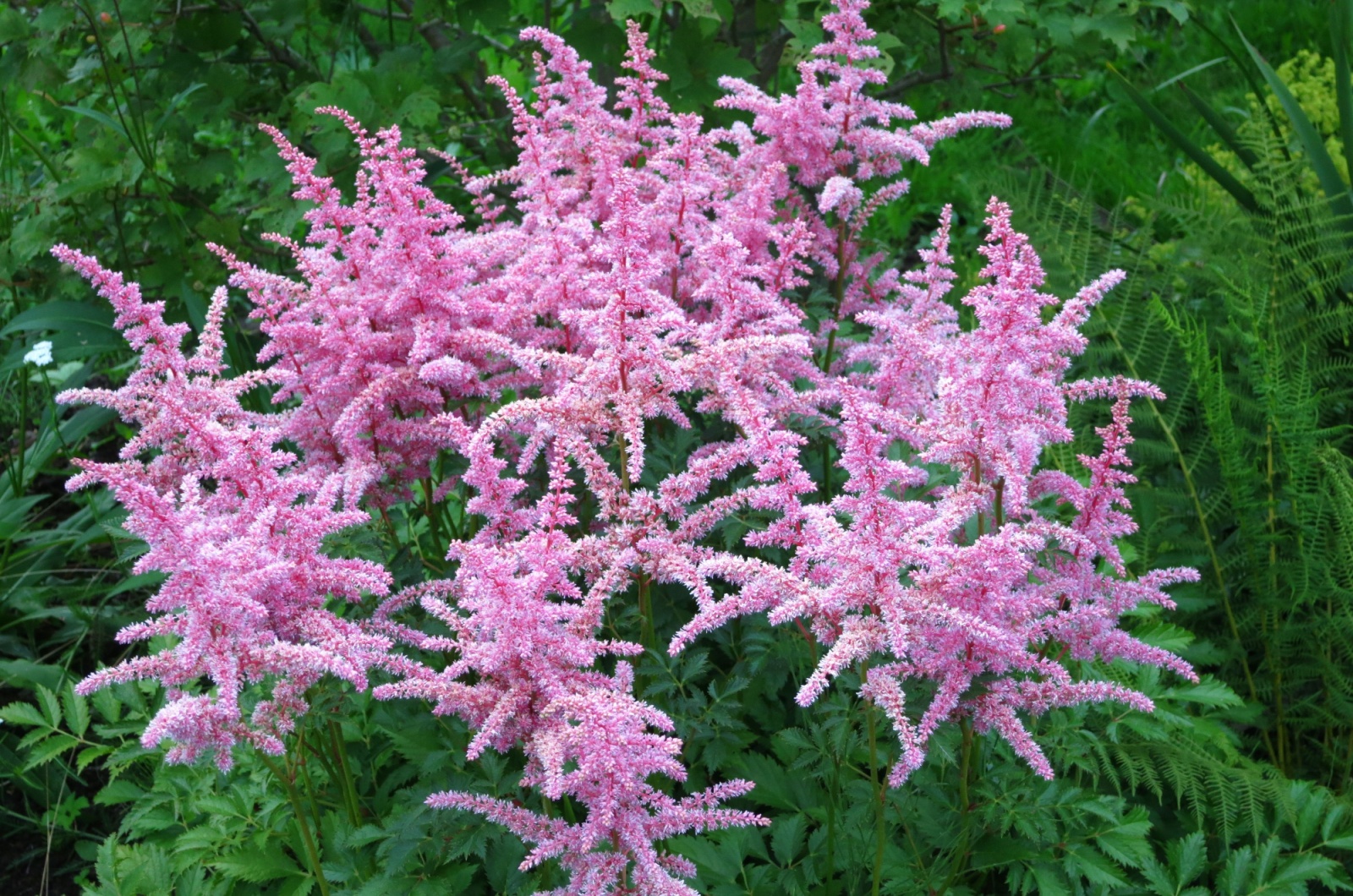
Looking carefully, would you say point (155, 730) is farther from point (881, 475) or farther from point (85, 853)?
point (85, 853)

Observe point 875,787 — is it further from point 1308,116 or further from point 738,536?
point 1308,116

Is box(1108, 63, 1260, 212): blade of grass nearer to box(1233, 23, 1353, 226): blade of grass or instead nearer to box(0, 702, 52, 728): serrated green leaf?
box(1233, 23, 1353, 226): blade of grass

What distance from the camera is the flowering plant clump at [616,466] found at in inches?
79.7

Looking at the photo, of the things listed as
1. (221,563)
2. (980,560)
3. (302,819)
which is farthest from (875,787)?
(221,563)

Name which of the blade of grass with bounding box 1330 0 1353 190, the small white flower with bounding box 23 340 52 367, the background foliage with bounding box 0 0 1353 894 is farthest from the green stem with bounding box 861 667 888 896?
the blade of grass with bounding box 1330 0 1353 190

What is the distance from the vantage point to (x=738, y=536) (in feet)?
8.80

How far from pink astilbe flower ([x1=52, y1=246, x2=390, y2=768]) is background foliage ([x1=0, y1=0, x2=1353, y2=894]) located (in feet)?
0.65

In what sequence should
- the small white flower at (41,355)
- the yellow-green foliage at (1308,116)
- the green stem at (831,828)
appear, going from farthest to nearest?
the yellow-green foliage at (1308,116) < the small white flower at (41,355) < the green stem at (831,828)

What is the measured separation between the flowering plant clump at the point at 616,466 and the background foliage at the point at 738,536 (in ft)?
0.70

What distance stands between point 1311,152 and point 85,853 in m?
4.72

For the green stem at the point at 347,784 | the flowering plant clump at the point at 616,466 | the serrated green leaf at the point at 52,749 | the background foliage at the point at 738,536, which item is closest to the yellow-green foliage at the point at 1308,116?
the background foliage at the point at 738,536

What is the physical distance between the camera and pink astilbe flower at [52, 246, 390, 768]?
1.97 m

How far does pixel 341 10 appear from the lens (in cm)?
509

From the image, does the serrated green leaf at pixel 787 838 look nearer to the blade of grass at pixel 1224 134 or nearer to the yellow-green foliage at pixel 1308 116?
the blade of grass at pixel 1224 134
